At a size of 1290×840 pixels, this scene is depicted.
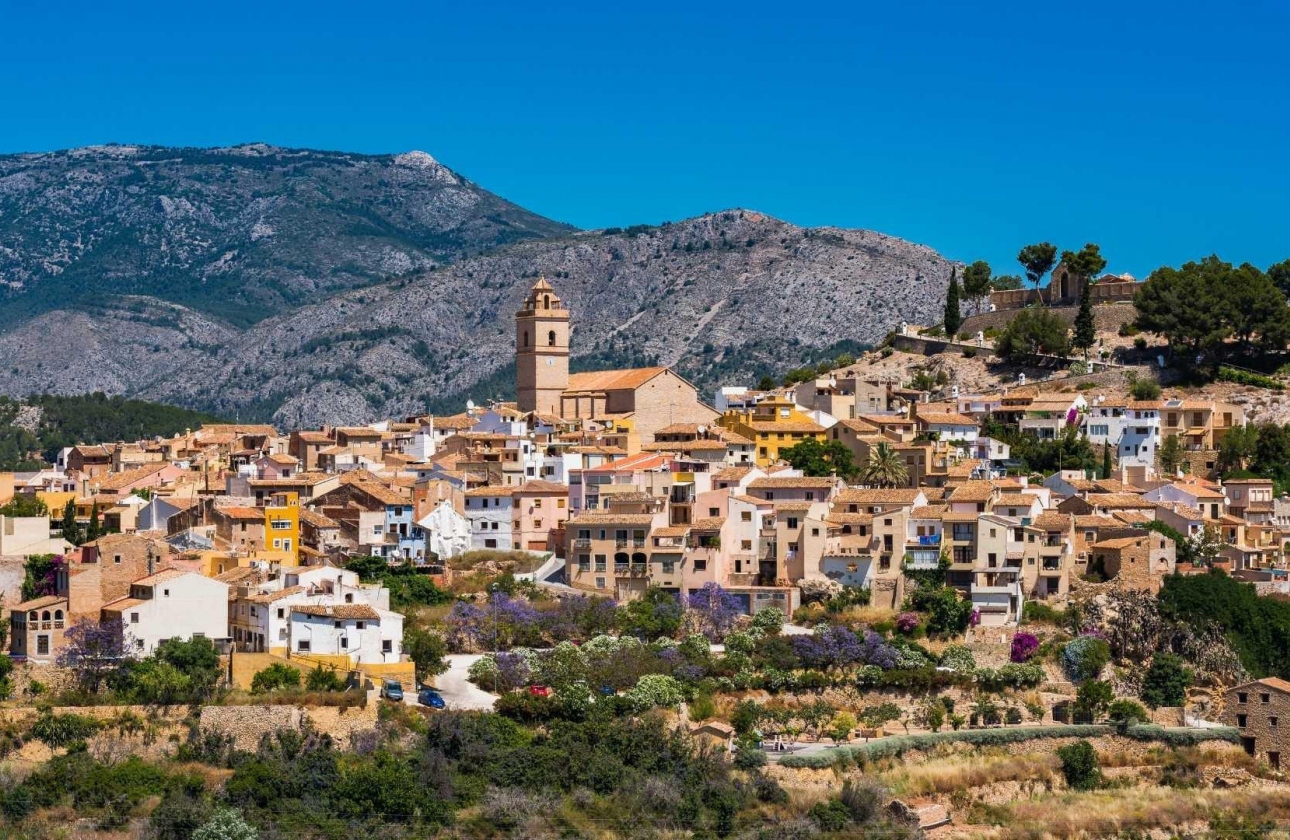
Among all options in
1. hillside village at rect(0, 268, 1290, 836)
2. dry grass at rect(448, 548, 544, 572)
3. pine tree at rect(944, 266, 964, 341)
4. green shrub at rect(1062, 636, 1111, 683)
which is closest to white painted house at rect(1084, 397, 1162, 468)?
hillside village at rect(0, 268, 1290, 836)

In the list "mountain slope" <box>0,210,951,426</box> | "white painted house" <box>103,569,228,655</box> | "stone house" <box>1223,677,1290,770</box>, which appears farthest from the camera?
"mountain slope" <box>0,210,951,426</box>

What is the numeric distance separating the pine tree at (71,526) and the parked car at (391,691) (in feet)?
39.0

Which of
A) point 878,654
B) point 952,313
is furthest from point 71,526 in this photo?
point 952,313

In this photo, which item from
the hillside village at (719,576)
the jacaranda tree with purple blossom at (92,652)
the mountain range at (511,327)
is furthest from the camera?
the mountain range at (511,327)

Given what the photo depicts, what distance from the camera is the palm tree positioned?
62500mm

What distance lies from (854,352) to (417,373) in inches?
1567

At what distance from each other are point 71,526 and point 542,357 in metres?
28.6

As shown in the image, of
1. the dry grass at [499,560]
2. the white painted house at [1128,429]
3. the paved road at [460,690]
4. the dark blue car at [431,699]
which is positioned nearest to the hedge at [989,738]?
the paved road at [460,690]

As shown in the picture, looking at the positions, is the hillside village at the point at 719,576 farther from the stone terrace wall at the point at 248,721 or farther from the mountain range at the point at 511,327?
the mountain range at the point at 511,327

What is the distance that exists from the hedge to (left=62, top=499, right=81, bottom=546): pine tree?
813 inches

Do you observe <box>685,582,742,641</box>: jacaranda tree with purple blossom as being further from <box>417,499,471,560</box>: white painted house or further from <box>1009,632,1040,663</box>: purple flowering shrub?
<box>417,499,471,560</box>: white painted house

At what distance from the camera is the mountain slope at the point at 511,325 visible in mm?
152000

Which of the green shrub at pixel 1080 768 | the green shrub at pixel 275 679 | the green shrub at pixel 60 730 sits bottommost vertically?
the green shrub at pixel 1080 768

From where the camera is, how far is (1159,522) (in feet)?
194
